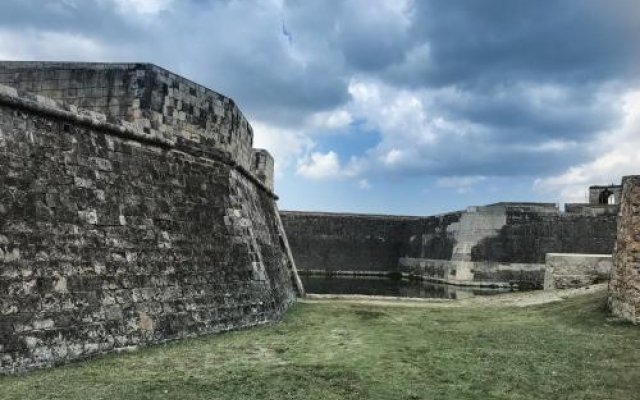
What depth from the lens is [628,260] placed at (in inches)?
311

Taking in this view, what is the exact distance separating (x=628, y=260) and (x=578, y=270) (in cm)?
620

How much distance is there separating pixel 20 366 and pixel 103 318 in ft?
3.49

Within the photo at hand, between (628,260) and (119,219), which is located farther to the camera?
(628,260)

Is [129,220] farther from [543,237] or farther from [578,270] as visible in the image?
[543,237]

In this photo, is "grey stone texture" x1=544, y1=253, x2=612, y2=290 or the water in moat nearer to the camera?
"grey stone texture" x1=544, y1=253, x2=612, y2=290

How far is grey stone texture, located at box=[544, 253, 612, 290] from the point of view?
13.3 metres

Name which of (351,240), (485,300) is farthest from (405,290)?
(351,240)

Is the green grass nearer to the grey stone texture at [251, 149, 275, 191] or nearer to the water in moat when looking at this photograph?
the grey stone texture at [251, 149, 275, 191]

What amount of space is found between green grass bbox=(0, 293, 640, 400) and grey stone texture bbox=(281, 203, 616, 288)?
1742 centimetres

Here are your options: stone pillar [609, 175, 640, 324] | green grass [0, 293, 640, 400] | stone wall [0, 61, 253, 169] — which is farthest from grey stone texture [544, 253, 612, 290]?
stone wall [0, 61, 253, 169]

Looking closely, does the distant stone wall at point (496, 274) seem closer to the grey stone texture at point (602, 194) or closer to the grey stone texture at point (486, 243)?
the grey stone texture at point (486, 243)

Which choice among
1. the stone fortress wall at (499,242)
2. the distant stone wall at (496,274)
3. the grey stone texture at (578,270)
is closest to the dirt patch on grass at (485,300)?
the grey stone texture at (578,270)

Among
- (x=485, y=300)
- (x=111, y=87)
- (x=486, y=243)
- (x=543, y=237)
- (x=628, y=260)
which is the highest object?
(x=111, y=87)

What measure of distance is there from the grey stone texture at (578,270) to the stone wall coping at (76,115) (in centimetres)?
979
